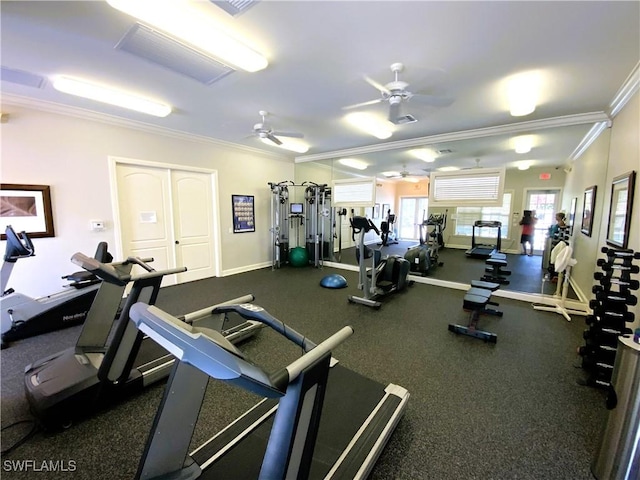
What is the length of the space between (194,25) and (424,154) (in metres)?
5.13

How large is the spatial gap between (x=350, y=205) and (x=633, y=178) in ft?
13.7

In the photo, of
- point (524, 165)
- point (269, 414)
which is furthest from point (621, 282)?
point (524, 165)

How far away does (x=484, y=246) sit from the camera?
22.1 feet

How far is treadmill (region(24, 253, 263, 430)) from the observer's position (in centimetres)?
182

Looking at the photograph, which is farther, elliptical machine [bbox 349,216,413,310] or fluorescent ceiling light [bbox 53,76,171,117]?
elliptical machine [bbox 349,216,413,310]

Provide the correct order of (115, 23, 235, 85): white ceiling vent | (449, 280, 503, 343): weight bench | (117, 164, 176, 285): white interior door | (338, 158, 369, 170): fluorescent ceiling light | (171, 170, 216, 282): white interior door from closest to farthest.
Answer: (115, 23, 235, 85): white ceiling vent < (449, 280, 503, 343): weight bench < (117, 164, 176, 285): white interior door < (171, 170, 216, 282): white interior door < (338, 158, 369, 170): fluorescent ceiling light

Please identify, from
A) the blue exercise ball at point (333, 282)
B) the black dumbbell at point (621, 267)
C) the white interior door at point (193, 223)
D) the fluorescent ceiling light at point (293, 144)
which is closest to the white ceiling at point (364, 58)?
the fluorescent ceiling light at point (293, 144)

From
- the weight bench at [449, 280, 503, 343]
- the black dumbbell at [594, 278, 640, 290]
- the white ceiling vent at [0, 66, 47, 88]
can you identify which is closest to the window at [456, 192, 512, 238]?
the weight bench at [449, 280, 503, 343]

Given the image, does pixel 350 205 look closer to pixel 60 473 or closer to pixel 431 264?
pixel 431 264

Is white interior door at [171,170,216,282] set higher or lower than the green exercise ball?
higher

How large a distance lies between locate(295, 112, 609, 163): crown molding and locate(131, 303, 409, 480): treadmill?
4.47m

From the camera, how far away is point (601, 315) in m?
2.29

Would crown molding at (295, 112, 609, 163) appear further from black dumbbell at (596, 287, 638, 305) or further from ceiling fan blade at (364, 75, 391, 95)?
black dumbbell at (596, 287, 638, 305)

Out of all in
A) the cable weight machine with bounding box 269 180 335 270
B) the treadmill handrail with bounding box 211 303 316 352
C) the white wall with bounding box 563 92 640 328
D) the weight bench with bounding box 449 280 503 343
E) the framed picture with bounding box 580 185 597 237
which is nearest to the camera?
the treadmill handrail with bounding box 211 303 316 352
